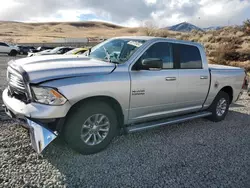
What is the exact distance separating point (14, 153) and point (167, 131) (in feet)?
9.68

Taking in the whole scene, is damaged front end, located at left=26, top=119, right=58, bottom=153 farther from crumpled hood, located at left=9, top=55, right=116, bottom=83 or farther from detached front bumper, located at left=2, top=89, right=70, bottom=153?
crumpled hood, located at left=9, top=55, right=116, bottom=83

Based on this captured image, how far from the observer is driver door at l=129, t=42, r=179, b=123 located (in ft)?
13.2

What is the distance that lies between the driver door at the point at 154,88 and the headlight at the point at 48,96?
1.22 metres

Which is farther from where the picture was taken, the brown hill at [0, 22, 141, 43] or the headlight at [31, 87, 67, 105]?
the brown hill at [0, 22, 141, 43]

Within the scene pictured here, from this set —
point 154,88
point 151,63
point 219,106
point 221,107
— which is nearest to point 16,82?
point 151,63

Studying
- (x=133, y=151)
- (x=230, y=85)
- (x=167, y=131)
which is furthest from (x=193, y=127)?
(x=133, y=151)

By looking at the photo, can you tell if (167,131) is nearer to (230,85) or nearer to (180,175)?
(180,175)

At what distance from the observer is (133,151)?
4059 mm

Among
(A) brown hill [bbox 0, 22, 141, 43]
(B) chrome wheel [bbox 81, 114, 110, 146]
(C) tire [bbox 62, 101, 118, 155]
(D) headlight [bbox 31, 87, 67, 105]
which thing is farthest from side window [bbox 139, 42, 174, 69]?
(A) brown hill [bbox 0, 22, 141, 43]

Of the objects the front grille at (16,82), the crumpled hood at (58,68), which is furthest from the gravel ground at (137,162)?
the crumpled hood at (58,68)

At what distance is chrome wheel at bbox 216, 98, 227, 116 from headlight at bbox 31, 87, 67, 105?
4.09 metres

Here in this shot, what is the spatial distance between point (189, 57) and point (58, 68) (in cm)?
282

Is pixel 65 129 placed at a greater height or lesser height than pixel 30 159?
greater

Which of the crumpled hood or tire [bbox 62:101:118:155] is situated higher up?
the crumpled hood
